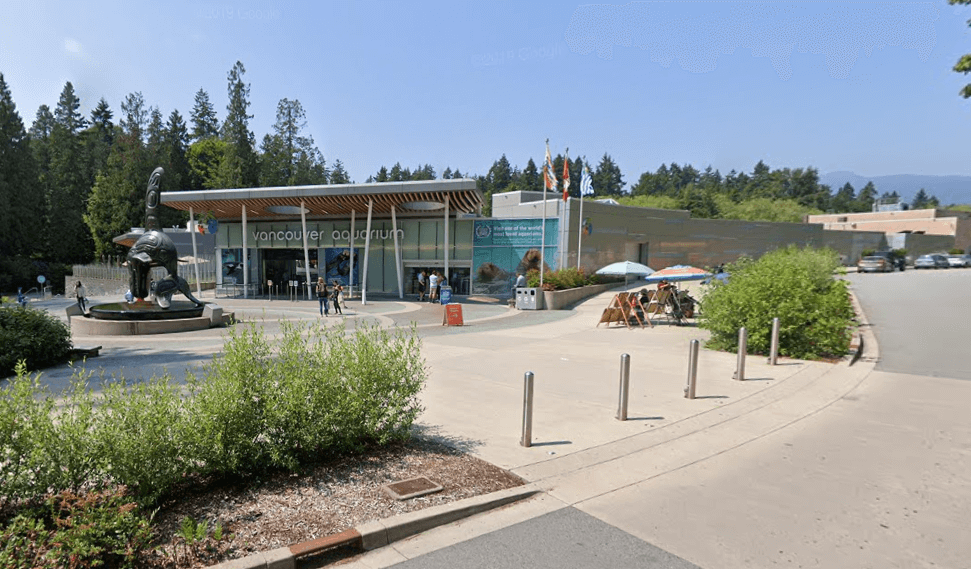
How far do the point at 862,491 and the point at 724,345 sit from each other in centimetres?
753

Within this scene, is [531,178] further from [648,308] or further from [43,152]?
[648,308]

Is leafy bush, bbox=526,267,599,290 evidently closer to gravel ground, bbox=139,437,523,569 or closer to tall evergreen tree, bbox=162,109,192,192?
gravel ground, bbox=139,437,523,569

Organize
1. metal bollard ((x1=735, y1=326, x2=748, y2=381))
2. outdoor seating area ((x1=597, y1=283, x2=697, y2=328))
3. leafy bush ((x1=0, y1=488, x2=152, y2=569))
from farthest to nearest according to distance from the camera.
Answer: outdoor seating area ((x1=597, y1=283, x2=697, y2=328)), metal bollard ((x1=735, y1=326, x2=748, y2=381)), leafy bush ((x1=0, y1=488, x2=152, y2=569))

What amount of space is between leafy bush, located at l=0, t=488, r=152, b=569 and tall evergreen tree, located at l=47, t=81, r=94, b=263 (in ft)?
215

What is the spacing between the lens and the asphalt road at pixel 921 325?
11.4 metres

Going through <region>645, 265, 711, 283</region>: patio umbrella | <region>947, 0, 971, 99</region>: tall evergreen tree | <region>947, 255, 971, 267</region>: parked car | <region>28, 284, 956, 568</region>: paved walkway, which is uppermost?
<region>947, 0, 971, 99</region>: tall evergreen tree

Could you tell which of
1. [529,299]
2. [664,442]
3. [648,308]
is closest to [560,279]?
[529,299]

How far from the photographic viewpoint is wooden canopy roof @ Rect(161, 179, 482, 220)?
985 inches

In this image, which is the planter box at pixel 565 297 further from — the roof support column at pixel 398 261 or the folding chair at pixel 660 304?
the roof support column at pixel 398 261

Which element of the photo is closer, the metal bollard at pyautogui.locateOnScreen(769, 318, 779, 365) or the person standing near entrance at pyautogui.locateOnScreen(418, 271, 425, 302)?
the metal bollard at pyautogui.locateOnScreen(769, 318, 779, 365)

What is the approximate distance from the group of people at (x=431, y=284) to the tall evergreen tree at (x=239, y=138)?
3930 cm

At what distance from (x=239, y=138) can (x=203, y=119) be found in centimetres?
2924

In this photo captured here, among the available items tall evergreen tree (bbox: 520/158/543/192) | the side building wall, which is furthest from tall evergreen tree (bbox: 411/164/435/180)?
the side building wall

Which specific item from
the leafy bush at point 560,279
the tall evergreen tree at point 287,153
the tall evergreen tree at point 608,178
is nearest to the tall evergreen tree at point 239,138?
the tall evergreen tree at point 287,153
